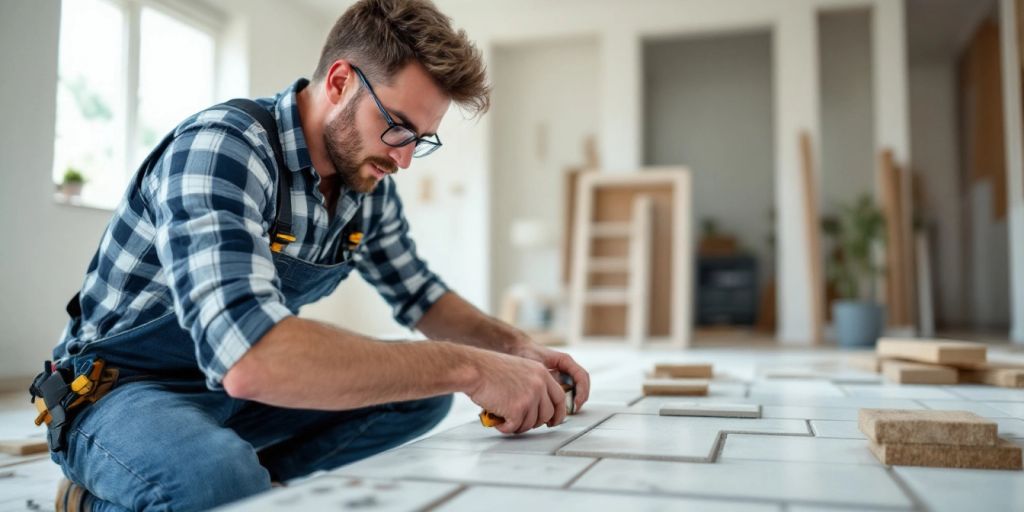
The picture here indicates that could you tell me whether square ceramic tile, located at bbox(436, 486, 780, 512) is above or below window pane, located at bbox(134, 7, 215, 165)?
below

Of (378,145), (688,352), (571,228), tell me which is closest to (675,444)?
(378,145)

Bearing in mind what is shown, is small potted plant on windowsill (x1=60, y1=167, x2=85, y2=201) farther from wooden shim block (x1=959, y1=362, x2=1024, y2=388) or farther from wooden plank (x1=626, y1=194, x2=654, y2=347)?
wooden shim block (x1=959, y1=362, x2=1024, y2=388)

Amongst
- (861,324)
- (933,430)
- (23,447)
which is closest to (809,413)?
(933,430)

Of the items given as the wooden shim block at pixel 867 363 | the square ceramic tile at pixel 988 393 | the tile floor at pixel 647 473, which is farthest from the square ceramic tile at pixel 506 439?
the wooden shim block at pixel 867 363

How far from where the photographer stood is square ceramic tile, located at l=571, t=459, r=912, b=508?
91cm

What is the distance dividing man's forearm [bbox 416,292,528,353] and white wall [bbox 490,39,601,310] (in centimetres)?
597

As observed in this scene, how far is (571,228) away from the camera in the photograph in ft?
24.7

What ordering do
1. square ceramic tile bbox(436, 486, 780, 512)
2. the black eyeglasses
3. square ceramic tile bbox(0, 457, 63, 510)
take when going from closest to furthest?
square ceramic tile bbox(436, 486, 780, 512)
the black eyeglasses
square ceramic tile bbox(0, 457, 63, 510)

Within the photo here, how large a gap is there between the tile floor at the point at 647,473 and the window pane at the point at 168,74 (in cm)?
426

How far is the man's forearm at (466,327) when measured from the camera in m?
1.78

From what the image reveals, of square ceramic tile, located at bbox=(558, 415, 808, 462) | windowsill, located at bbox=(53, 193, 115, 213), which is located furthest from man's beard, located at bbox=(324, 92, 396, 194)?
windowsill, located at bbox=(53, 193, 115, 213)

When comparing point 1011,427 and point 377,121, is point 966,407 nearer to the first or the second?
point 1011,427

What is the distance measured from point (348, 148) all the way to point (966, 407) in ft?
5.23

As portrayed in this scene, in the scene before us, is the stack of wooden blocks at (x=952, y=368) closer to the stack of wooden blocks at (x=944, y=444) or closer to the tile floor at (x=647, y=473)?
the tile floor at (x=647, y=473)
